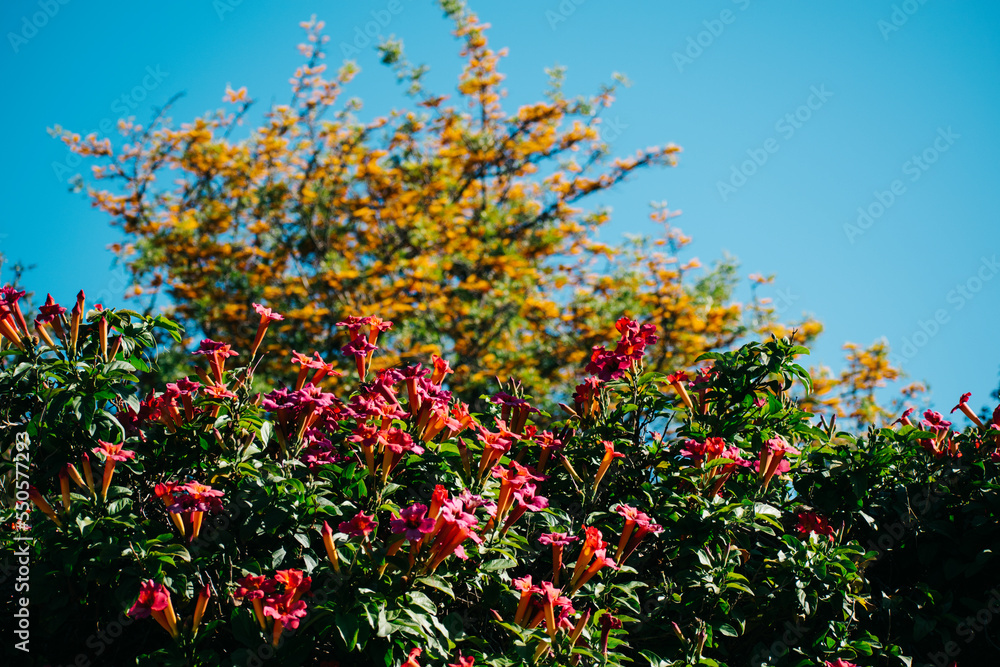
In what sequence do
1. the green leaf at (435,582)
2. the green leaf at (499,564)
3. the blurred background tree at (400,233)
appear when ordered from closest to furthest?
the green leaf at (435,582) < the green leaf at (499,564) < the blurred background tree at (400,233)

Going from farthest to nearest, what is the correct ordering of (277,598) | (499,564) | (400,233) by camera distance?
(400,233)
(499,564)
(277,598)

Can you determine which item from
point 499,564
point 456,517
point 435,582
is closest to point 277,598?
point 435,582

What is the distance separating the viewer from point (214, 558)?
244 cm

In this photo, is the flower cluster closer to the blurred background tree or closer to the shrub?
the shrub

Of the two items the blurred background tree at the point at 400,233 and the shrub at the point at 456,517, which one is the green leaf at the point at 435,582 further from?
the blurred background tree at the point at 400,233

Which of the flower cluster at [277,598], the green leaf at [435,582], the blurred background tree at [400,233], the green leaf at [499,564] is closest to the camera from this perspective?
the flower cluster at [277,598]

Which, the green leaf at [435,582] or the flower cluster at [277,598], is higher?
the green leaf at [435,582]

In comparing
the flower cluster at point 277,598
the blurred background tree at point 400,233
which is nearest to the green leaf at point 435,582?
the flower cluster at point 277,598

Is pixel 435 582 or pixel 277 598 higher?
pixel 435 582

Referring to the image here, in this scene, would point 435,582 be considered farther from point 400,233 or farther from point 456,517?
point 400,233

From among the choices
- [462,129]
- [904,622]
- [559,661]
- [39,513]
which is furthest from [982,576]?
[462,129]

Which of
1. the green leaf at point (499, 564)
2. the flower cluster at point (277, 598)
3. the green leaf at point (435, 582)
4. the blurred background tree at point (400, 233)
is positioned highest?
the blurred background tree at point (400, 233)

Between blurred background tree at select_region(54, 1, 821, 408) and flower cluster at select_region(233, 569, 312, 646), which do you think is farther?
blurred background tree at select_region(54, 1, 821, 408)

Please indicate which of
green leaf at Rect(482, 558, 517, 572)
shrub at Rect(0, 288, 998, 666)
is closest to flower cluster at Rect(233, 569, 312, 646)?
shrub at Rect(0, 288, 998, 666)
